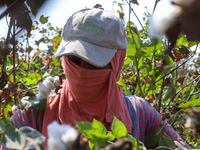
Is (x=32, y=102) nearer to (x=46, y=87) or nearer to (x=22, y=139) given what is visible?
(x=46, y=87)

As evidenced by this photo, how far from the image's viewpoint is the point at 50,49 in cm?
375

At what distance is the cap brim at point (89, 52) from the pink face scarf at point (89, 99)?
0.07 m

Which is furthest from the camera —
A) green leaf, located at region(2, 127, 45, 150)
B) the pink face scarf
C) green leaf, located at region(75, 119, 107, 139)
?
the pink face scarf

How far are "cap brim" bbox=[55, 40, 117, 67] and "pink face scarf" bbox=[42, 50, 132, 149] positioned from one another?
7 centimetres

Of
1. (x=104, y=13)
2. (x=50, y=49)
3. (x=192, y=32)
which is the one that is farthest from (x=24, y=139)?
(x=50, y=49)

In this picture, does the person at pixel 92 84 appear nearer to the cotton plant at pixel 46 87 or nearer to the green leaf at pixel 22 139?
the cotton plant at pixel 46 87

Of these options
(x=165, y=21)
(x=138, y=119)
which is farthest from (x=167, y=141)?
(x=165, y=21)

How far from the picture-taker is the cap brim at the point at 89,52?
1.01m

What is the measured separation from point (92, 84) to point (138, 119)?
366 millimetres

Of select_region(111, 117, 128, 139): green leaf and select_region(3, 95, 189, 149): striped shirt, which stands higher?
select_region(111, 117, 128, 139): green leaf

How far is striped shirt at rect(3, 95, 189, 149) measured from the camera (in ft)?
3.51

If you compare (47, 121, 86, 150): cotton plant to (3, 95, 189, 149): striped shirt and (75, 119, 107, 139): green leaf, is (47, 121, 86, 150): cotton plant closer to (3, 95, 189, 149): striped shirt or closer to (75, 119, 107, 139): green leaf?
(75, 119, 107, 139): green leaf

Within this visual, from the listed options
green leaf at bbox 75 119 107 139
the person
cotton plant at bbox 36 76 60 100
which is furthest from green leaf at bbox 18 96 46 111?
green leaf at bbox 75 119 107 139

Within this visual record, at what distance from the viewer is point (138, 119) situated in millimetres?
1227
